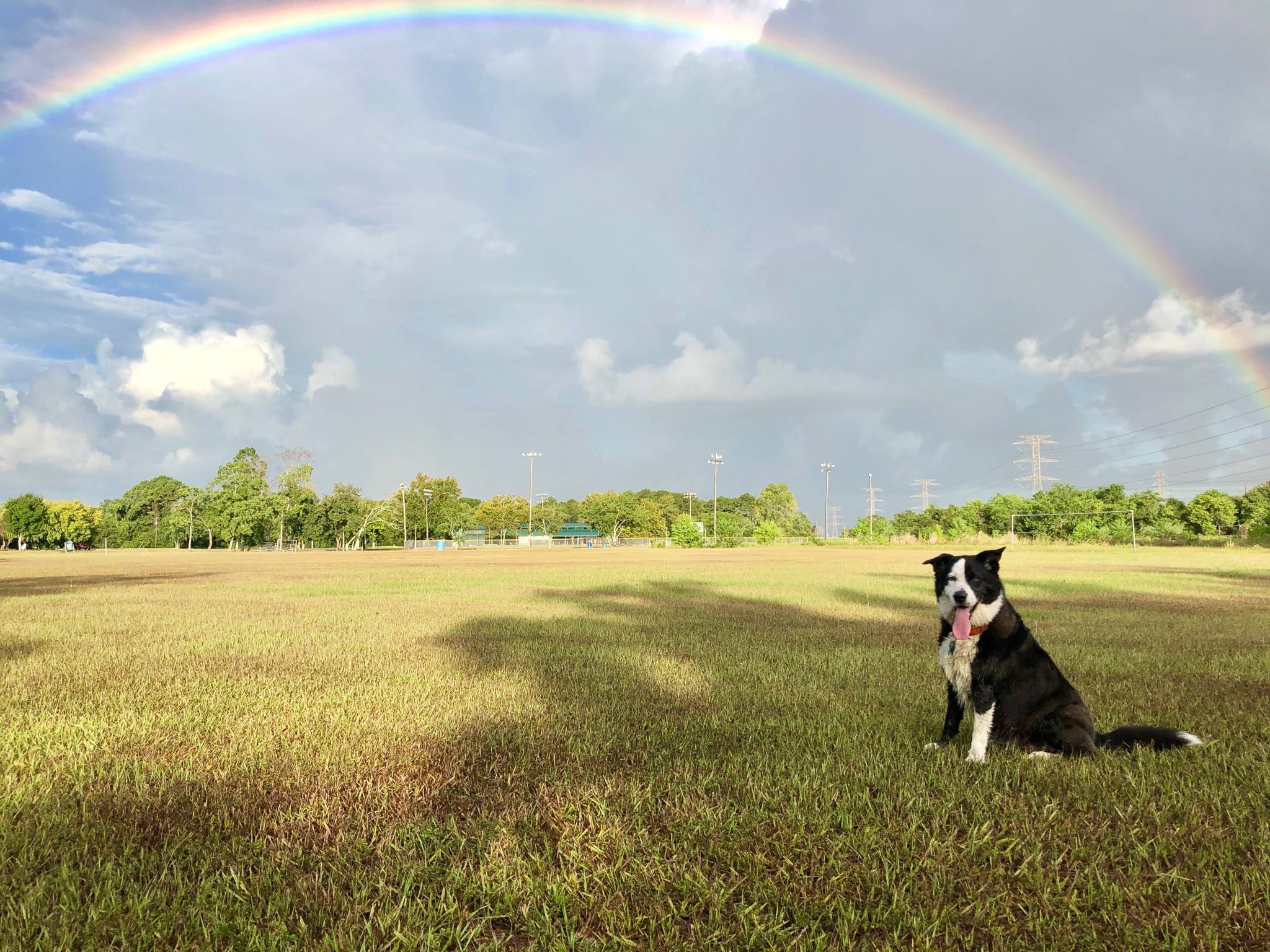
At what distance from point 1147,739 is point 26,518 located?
149583 mm

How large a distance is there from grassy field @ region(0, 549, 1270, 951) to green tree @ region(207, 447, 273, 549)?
94500mm

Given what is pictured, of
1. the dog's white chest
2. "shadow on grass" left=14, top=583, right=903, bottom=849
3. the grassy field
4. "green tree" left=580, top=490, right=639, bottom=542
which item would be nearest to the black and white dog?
the dog's white chest

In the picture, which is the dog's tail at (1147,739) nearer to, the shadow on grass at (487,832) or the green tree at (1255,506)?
the shadow on grass at (487,832)

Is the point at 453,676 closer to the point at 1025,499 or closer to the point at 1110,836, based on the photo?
the point at 1110,836

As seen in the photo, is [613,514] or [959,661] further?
[613,514]

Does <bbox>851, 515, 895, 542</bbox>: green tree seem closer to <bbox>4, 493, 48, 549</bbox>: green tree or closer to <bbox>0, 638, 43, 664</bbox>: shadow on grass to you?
<bbox>0, 638, 43, 664</bbox>: shadow on grass

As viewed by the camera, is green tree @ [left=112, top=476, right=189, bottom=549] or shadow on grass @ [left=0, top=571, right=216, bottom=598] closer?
shadow on grass @ [left=0, top=571, right=216, bottom=598]

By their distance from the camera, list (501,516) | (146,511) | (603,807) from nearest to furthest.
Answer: (603,807) → (146,511) → (501,516)

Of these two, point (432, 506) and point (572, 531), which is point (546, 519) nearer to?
point (572, 531)

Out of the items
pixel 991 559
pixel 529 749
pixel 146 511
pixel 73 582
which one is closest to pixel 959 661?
pixel 991 559

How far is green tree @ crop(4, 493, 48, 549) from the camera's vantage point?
11700 cm

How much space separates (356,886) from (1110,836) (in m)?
3.79

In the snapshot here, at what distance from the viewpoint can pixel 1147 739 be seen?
17.4 feet

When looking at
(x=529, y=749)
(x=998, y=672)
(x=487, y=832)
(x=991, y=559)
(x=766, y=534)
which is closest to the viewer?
(x=487, y=832)
